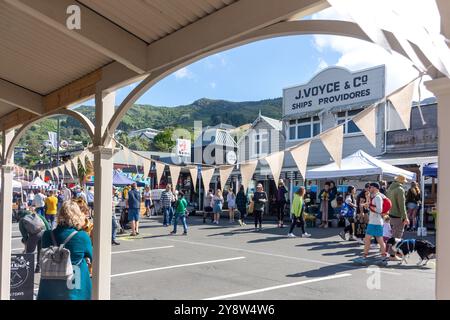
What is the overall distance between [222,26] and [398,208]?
7199mm

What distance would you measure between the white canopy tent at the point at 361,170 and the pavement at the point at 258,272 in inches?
Result: 91.4

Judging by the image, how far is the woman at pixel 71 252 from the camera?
3639 millimetres

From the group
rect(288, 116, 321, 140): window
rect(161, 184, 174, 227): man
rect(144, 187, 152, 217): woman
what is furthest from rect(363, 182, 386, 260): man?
rect(144, 187, 152, 217): woman

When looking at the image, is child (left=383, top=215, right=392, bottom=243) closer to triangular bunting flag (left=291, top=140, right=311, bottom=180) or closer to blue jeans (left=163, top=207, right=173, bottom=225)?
triangular bunting flag (left=291, top=140, right=311, bottom=180)

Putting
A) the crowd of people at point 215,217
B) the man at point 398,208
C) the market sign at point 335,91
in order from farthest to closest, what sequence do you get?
the market sign at point 335,91 < the man at point 398,208 < the crowd of people at point 215,217

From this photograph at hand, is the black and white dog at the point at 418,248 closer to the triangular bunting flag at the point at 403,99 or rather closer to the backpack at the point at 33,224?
the triangular bunting flag at the point at 403,99

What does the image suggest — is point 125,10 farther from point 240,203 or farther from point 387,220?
point 240,203

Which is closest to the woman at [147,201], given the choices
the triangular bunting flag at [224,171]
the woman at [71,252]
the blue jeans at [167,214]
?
the blue jeans at [167,214]

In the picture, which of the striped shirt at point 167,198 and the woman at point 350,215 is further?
the striped shirt at point 167,198

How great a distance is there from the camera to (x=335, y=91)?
2069cm

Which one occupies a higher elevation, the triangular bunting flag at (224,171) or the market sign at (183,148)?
the market sign at (183,148)

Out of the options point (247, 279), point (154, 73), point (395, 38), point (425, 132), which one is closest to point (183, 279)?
point (247, 279)

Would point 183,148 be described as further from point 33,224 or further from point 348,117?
point 33,224

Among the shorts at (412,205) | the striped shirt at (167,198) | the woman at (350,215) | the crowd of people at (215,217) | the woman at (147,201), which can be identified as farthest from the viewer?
the woman at (147,201)
